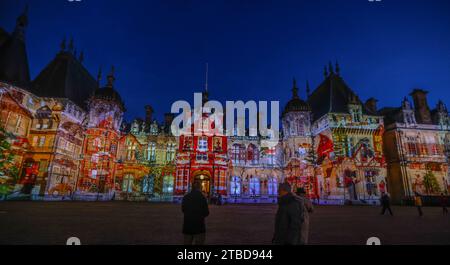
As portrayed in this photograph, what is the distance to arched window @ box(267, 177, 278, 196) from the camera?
31359mm

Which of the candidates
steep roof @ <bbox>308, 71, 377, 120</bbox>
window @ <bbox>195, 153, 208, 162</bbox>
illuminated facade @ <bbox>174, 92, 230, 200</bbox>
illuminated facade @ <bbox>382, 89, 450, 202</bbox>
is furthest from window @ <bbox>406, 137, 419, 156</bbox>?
window @ <bbox>195, 153, 208, 162</bbox>

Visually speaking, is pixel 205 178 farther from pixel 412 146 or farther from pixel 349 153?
pixel 412 146

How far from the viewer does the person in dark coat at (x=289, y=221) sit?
11.0 ft

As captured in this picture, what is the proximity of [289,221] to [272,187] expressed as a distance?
1154 inches

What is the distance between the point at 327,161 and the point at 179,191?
1800 cm

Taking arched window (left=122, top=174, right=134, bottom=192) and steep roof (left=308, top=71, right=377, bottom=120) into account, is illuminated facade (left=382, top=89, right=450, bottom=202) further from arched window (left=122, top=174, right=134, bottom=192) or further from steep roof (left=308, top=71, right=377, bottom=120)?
arched window (left=122, top=174, right=134, bottom=192)

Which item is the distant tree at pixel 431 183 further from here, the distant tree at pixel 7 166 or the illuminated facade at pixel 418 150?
the distant tree at pixel 7 166

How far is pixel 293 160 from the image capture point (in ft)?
95.0

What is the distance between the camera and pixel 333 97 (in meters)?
29.9

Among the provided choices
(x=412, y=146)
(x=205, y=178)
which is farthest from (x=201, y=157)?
(x=412, y=146)

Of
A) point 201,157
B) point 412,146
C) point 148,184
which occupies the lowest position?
point 148,184
